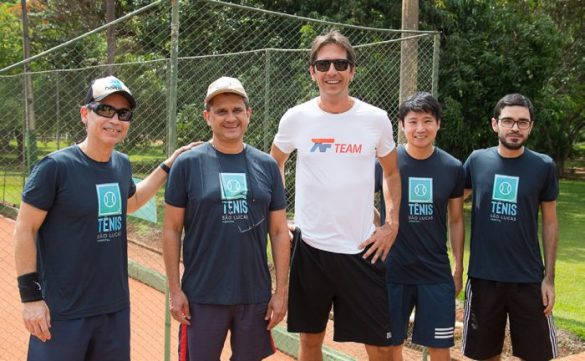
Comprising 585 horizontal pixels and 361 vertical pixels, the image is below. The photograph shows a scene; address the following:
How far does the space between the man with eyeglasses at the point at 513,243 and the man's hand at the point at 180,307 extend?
76.7 inches

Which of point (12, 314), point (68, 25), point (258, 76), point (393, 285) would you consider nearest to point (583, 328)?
point (393, 285)

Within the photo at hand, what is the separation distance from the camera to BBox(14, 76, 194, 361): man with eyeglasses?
9.81 feet

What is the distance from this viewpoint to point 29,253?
2.99 meters

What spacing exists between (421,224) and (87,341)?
2.08 meters

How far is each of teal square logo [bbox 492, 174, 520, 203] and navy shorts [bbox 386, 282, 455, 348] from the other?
25.1 inches

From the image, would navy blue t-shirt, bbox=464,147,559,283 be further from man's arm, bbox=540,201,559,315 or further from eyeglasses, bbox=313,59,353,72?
eyeglasses, bbox=313,59,353,72

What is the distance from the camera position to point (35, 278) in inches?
119

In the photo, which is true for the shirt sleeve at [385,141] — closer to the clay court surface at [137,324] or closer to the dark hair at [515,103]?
the dark hair at [515,103]

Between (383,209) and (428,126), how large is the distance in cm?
60

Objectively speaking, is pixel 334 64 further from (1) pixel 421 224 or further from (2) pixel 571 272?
(2) pixel 571 272

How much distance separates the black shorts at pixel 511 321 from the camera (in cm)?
409

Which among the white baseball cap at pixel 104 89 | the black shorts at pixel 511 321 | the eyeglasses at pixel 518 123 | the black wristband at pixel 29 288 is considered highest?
the white baseball cap at pixel 104 89

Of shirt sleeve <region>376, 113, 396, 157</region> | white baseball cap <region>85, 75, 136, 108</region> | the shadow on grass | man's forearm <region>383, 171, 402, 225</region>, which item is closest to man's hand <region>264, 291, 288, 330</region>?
man's forearm <region>383, 171, 402, 225</region>

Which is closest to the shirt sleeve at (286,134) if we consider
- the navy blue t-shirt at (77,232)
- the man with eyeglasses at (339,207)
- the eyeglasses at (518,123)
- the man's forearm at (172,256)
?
the man with eyeglasses at (339,207)
